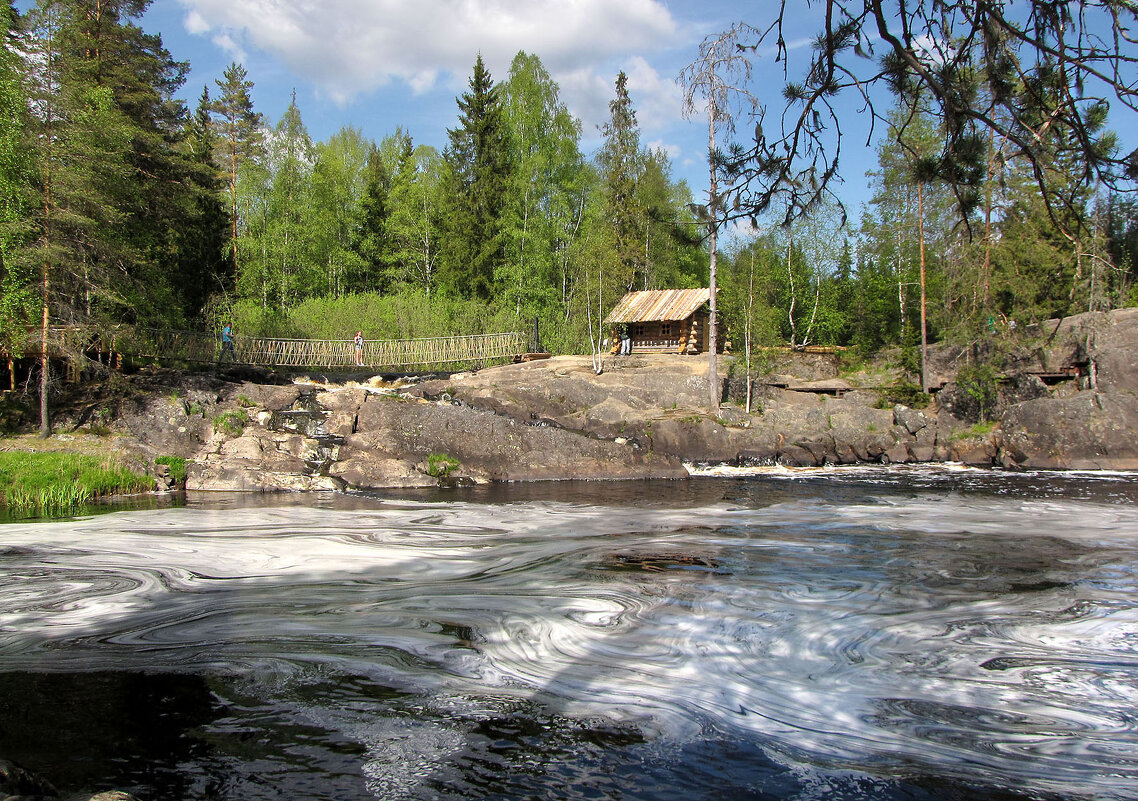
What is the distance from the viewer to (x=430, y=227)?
40.9 metres

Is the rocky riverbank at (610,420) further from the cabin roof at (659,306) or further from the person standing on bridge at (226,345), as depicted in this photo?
the cabin roof at (659,306)

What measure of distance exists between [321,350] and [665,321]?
50.0ft

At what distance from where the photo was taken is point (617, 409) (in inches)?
904

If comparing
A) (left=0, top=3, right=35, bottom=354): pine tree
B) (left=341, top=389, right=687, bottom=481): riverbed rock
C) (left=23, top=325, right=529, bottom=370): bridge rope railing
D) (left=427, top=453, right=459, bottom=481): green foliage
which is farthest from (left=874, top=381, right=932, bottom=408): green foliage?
(left=0, top=3, right=35, bottom=354): pine tree

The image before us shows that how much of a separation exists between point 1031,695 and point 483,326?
101 ft

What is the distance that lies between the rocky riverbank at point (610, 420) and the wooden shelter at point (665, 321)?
4.77 metres

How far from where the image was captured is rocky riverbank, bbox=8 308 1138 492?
725 inches

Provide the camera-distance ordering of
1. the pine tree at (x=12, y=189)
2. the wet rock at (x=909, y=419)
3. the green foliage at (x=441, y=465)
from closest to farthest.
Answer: the pine tree at (x=12, y=189)
the green foliage at (x=441, y=465)
the wet rock at (x=909, y=419)

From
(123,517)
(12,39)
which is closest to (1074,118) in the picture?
(123,517)

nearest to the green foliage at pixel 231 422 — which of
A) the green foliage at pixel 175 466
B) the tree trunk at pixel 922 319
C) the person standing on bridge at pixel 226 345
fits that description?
the green foliage at pixel 175 466

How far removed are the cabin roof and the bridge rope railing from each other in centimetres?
501

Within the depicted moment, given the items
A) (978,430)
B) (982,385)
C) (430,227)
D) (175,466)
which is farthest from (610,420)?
(430,227)

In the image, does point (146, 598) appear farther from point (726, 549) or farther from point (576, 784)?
point (726, 549)

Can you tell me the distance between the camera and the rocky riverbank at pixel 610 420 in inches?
725
